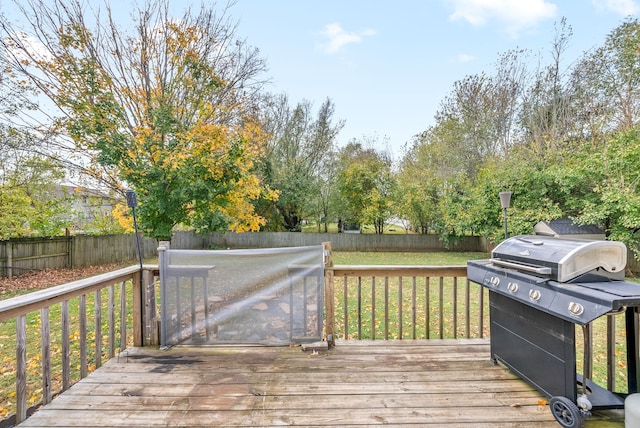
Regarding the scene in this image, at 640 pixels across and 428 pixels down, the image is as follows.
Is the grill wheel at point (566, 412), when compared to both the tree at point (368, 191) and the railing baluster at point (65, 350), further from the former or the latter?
the tree at point (368, 191)

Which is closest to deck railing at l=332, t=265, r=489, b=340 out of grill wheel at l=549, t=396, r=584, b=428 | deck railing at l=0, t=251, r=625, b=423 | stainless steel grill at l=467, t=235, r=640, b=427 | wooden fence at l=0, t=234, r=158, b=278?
deck railing at l=0, t=251, r=625, b=423

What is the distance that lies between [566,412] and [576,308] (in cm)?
66

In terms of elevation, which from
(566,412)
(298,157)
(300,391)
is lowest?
(300,391)

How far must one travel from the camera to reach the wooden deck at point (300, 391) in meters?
1.76

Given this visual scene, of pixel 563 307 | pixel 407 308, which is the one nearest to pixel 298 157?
pixel 407 308

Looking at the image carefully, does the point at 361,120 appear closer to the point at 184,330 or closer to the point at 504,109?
the point at 504,109

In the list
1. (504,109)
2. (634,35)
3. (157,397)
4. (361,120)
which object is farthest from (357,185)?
(157,397)

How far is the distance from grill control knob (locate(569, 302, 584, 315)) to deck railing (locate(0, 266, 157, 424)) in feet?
9.79

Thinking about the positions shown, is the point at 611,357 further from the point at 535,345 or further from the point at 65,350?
the point at 65,350

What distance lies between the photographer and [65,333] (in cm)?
211

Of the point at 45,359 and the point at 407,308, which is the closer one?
the point at 45,359

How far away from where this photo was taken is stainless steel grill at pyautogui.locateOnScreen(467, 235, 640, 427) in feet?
5.07

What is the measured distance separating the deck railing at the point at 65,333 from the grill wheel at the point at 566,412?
306cm

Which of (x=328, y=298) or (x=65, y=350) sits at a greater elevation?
(x=328, y=298)
